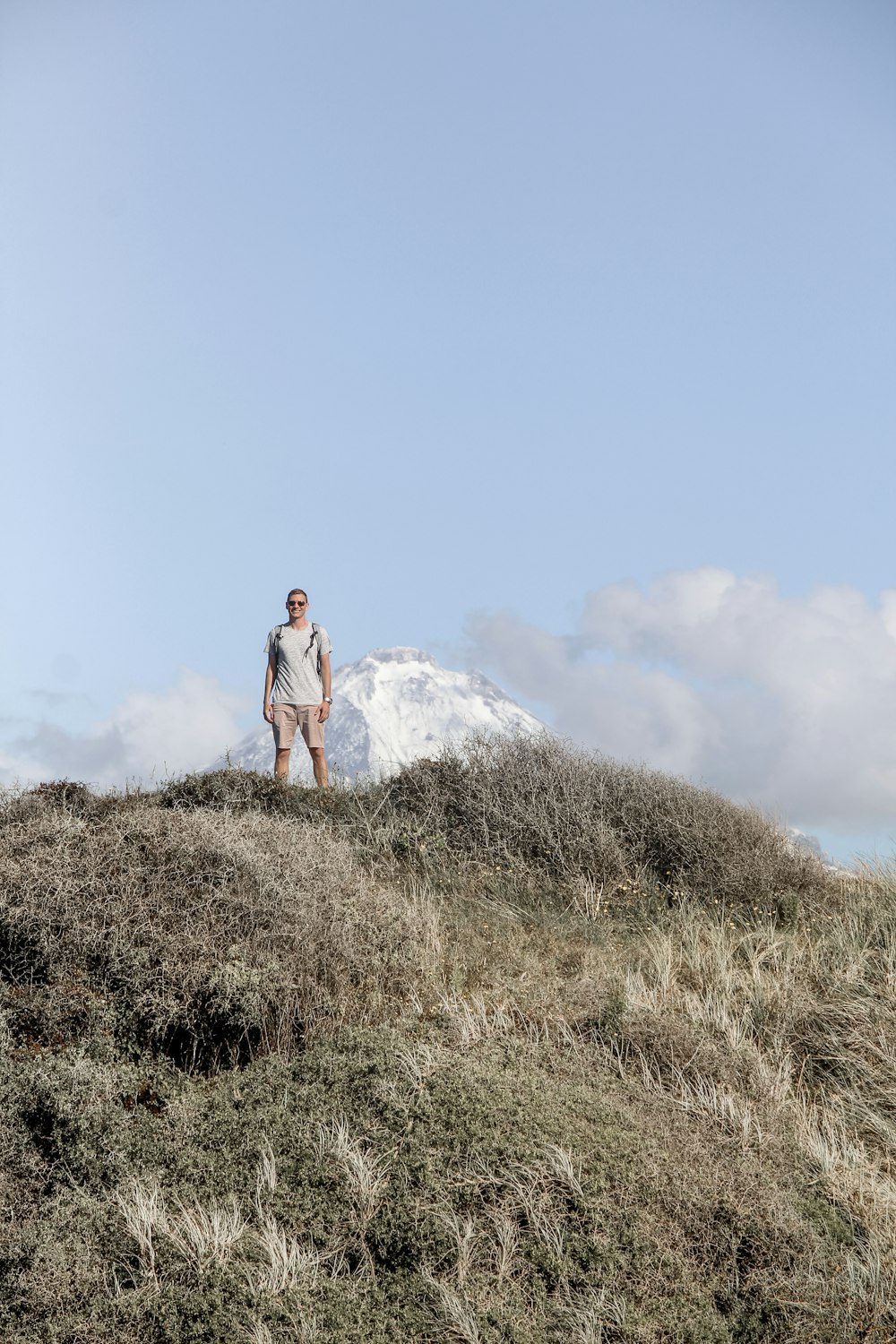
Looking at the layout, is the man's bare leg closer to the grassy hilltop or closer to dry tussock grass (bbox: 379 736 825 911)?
dry tussock grass (bbox: 379 736 825 911)


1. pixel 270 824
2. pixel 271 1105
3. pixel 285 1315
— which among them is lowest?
pixel 285 1315

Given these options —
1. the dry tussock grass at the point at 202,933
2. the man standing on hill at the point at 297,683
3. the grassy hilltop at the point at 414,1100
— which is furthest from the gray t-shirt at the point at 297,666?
the dry tussock grass at the point at 202,933

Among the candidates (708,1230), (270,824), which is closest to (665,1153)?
(708,1230)

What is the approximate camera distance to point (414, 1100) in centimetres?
516

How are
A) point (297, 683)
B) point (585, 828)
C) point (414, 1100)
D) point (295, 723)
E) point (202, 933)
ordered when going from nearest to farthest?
point (414, 1100)
point (202, 933)
point (585, 828)
point (297, 683)
point (295, 723)

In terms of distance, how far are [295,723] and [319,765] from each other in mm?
596

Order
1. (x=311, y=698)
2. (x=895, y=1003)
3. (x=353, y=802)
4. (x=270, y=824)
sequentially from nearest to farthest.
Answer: (x=895, y=1003)
(x=270, y=824)
(x=353, y=802)
(x=311, y=698)

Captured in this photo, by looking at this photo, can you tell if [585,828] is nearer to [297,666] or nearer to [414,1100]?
[297,666]

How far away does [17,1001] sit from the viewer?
6.19 metres

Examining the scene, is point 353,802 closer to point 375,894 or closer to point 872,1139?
point 375,894

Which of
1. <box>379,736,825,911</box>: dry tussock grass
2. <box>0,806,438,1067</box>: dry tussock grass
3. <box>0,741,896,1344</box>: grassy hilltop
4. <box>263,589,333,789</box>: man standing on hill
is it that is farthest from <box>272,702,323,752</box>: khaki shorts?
<box>0,806,438,1067</box>: dry tussock grass

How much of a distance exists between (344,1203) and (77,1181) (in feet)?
4.45

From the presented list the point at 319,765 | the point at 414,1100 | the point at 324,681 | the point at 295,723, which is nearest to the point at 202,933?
the point at 414,1100

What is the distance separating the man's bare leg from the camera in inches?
493
